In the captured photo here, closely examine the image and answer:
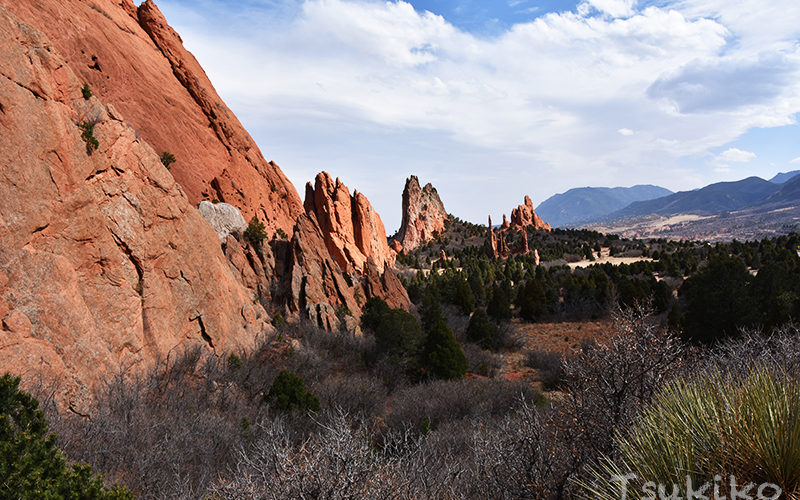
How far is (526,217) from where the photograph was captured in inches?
4574

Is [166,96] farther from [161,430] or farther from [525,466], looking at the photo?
[525,466]

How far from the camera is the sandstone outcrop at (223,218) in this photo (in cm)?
3028

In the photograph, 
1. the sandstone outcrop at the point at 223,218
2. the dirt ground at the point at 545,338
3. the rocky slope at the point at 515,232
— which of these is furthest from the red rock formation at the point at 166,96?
the rocky slope at the point at 515,232

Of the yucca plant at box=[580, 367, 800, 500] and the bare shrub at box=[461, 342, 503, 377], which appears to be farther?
the bare shrub at box=[461, 342, 503, 377]

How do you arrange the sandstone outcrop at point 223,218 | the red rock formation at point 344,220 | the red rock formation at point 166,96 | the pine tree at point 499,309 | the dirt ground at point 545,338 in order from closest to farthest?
1. the dirt ground at point 545,338
2. the red rock formation at point 166,96
3. the sandstone outcrop at point 223,218
4. the pine tree at point 499,309
5. the red rock formation at point 344,220

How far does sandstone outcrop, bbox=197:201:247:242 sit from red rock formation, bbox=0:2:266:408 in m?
13.4

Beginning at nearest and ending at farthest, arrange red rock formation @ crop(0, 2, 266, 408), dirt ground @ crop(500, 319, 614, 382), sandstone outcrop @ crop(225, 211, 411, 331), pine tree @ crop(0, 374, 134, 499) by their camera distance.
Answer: pine tree @ crop(0, 374, 134, 499) → red rock formation @ crop(0, 2, 266, 408) → dirt ground @ crop(500, 319, 614, 382) → sandstone outcrop @ crop(225, 211, 411, 331)

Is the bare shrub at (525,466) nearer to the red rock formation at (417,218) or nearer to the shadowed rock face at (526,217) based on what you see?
the red rock formation at (417,218)

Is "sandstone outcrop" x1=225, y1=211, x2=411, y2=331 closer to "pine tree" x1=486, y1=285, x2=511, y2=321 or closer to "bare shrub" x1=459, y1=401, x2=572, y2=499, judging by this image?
"pine tree" x1=486, y1=285, x2=511, y2=321

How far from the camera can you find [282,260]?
32750 mm

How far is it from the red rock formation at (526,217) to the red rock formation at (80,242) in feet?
347

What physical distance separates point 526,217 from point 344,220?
251 ft

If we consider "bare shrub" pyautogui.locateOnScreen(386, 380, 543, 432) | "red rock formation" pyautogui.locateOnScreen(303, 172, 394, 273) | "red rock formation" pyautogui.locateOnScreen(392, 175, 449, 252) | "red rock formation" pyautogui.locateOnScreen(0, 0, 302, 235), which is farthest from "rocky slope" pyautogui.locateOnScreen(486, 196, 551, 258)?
"bare shrub" pyautogui.locateOnScreen(386, 380, 543, 432)

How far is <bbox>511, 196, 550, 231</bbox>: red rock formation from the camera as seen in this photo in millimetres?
114525
